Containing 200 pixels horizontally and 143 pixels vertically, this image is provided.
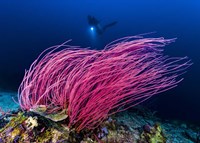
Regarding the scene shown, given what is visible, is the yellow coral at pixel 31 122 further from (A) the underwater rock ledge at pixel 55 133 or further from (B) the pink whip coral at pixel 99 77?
(B) the pink whip coral at pixel 99 77

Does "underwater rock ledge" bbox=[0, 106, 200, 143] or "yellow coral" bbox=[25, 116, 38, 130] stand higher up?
"yellow coral" bbox=[25, 116, 38, 130]

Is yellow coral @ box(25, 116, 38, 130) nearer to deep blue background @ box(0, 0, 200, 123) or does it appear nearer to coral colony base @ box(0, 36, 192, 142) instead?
coral colony base @ box(0, 36, 192, 142)

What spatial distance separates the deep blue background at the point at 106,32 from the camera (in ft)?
53.4

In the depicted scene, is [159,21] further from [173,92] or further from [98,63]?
[98,63]

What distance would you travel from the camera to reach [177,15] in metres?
90.8

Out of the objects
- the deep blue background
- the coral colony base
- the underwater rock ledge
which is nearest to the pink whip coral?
the coral colony base

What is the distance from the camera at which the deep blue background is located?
16281mm

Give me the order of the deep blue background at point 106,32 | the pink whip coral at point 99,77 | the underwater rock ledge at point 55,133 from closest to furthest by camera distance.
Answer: the underwater rock ledge at point 55,133 → the pink whip coral at point 99,77 → the deep blue background at point 106,32

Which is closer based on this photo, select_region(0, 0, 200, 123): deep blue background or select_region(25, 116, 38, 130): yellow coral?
select_region(25, 116, 38, 130): yellow coral

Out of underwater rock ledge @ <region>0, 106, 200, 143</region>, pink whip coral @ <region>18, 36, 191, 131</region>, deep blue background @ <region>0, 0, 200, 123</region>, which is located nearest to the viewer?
underwater rock ledge @ <region>0, 106, 200, 143</region>

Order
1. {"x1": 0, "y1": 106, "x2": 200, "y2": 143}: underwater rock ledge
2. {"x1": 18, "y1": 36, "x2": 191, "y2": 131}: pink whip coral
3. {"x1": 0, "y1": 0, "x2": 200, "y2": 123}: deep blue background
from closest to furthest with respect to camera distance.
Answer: {"x1": 0, "y1": 106, "x2": 200, "y2": 143}: underwater rock ledge, {"x1": 18, "y1": 36, "x2": 191, "y2": 131}: pink whip coral, {"x1": 0, "y1": 0, "x2": 200, "y2": 123}: deep blue background

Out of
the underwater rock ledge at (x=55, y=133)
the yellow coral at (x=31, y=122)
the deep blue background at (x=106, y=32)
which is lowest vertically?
the underwater rock ledge at (x=55, y=133)

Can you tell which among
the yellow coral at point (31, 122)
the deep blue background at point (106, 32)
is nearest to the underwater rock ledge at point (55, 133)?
the yellow coral at point (31, 122)

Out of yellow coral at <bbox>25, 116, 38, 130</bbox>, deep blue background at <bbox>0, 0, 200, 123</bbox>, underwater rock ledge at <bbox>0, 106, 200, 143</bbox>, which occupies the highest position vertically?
deep blue background at <bbox>0, 0, 200, 123</bbox>
